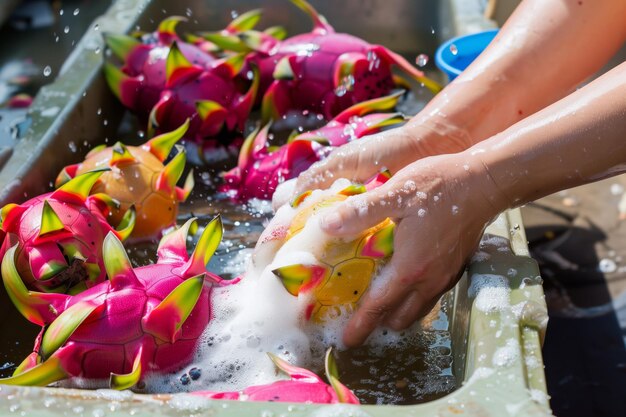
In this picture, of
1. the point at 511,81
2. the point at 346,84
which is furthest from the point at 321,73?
the point at 511,81

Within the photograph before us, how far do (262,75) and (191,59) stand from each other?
20cm

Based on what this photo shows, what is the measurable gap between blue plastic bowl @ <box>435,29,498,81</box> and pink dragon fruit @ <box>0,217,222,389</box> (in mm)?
1081

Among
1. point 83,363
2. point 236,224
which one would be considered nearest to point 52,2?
point 236,224

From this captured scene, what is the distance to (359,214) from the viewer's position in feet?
4.42

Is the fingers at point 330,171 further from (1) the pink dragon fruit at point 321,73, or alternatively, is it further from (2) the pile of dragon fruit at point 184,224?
(1) the pink dragon fruit at point 321,73

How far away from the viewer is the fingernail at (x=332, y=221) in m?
1.35

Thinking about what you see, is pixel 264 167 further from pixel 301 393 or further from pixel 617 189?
pixel 617 189

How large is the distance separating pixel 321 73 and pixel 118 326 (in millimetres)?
1117

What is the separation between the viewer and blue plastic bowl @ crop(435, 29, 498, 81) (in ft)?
7.33

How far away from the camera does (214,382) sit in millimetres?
1383

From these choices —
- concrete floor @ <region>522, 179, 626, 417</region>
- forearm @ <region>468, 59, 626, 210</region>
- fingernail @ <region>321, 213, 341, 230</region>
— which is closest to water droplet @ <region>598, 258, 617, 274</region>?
concrete floor @ <region>522, 179, 626, 417</region>

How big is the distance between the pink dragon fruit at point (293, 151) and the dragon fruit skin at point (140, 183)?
0.20m

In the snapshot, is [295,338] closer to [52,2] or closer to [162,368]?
[162,368]

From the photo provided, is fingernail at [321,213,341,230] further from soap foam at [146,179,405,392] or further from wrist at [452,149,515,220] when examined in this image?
wrist at [452,149,515,220]
